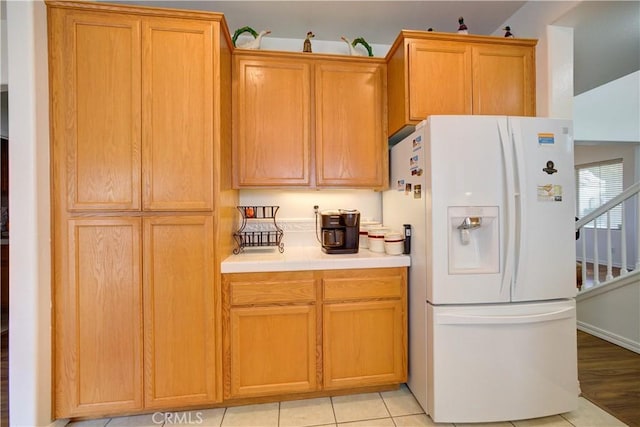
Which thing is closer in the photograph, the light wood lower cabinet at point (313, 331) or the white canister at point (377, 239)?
the light wood lower cabinet at point (313, 331)

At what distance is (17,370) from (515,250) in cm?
273

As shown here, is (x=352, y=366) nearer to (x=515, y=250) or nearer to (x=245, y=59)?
(x=515, y=250)

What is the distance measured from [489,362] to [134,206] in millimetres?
2167

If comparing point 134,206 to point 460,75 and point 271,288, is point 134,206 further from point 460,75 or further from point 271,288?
point 460,75

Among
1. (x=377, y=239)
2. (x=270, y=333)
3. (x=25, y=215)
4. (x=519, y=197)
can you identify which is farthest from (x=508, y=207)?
(x=25, y=215)

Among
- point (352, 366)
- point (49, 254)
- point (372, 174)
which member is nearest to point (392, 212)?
point (372, 174)

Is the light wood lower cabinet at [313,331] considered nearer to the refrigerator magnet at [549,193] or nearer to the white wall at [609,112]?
the refrigerator magnet at [549,193]

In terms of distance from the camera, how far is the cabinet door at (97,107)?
1.55 metres

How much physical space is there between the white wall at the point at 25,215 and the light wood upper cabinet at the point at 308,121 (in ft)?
3.39

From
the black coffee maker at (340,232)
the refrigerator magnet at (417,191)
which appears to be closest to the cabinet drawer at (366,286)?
the black coffee maker at (340,232)

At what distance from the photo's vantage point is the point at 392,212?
220 cm

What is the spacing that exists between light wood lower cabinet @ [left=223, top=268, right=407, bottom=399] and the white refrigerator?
0.29m

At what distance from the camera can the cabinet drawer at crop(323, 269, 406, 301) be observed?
5.79ft

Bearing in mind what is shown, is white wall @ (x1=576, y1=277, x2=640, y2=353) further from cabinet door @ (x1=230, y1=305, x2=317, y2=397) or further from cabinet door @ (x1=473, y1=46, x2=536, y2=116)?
cabinet door @ (x1=230, y1=305, x2=317, y2=397)
